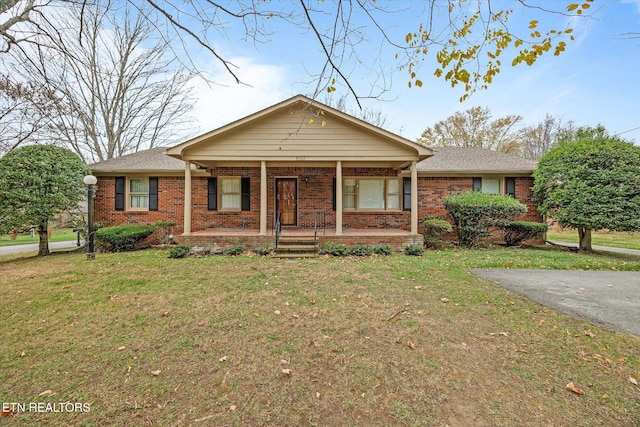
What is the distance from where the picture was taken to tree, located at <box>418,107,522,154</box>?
2480 cm

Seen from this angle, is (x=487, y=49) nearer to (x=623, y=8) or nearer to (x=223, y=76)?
(x=623, y=8)

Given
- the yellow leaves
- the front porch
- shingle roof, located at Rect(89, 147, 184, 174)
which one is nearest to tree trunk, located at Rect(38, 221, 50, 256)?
shingle roof, located at Rect(89, 147, 184, 174)

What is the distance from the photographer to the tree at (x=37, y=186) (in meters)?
8.91

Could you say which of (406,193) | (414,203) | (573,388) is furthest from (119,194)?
(573,388)

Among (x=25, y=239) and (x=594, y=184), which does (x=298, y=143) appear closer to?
(x=594, y=184)

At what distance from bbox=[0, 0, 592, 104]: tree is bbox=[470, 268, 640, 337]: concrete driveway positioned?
356cm

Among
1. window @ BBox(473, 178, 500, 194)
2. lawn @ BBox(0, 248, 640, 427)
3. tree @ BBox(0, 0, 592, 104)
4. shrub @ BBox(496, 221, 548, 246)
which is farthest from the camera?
window @ BBox(473, 178, 500, 194)

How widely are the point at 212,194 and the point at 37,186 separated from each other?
5530 millimetres

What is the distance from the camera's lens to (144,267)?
7.02 m

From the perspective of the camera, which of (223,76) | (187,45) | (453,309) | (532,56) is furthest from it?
(453,309)

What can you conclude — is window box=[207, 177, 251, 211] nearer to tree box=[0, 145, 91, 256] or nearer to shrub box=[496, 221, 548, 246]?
tree box=[0, 145, 91, 256]

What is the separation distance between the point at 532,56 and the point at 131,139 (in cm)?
2356

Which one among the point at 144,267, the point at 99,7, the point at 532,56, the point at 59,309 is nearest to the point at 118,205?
the point at 144,267

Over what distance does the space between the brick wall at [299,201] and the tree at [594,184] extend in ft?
5.63
